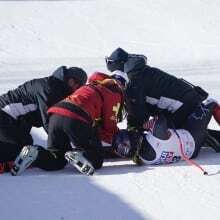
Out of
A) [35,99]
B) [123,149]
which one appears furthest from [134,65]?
[35,99]

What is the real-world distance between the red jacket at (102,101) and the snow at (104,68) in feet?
1.34

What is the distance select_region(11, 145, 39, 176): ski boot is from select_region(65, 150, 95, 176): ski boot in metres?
0.29

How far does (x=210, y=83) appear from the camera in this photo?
12.1m

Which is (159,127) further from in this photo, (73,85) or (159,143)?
(73,85)

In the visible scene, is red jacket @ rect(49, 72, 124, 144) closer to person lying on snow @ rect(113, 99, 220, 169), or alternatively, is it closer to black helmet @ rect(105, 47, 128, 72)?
person lying on snow @ rect(113, 99, 220, 169)

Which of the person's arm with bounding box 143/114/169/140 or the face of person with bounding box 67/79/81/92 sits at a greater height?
the face of person with bounding box 67/79/81/92

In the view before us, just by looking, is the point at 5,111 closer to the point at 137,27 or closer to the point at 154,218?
the point at 154,218

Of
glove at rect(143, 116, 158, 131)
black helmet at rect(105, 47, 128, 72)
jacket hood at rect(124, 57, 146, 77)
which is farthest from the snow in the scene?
black helmet at rect(105, 47, 128, 72)

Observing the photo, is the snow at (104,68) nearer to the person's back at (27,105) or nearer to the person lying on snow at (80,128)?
the person lying on snow at (80,128)

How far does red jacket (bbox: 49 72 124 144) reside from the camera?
5.76m

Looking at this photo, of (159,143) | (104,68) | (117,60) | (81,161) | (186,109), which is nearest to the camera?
(81,161)

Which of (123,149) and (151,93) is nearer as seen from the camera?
(123,149)

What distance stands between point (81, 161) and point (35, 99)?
841 mm

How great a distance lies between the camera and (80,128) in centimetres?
567
